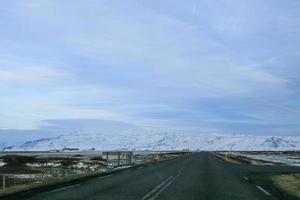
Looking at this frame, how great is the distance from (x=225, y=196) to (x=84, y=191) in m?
5.49

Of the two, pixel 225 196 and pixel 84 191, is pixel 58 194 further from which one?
pixel 225 196

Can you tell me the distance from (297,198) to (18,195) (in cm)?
1016

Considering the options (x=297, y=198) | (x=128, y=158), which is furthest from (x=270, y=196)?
(x=128, y=158)

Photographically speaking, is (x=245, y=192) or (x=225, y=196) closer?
(x=225, y=196)

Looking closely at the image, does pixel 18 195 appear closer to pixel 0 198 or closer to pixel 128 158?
pixel 0 198

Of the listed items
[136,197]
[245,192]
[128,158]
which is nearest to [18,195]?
→ [136,197]

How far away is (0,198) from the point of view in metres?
17.7

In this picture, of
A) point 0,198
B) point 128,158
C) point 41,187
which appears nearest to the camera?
point 0,198

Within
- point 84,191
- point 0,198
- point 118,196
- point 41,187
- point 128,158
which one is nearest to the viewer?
point 0,198

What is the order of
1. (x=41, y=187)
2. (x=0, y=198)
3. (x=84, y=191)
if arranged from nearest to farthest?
(x=0, y=198), (x=84, y=191), (x=41, y=187)

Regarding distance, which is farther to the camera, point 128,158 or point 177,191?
point 128,158

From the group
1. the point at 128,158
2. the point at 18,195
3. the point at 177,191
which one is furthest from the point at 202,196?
the point at 128,158

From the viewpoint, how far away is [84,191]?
2103 cm

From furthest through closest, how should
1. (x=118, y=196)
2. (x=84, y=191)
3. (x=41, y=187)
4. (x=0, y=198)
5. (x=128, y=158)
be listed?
1. (x=128, y=158)
2. (x=41, y=187)
3. (x=84, y=191)
4. (x=118, y=196)
5. (x=0, y=198)
